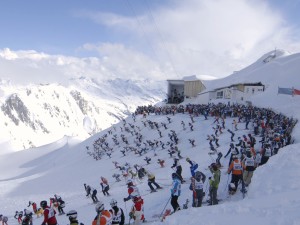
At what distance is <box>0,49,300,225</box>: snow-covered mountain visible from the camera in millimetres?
10820

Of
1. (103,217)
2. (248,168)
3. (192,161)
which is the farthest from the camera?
(192,161)

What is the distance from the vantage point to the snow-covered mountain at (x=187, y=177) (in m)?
10.8

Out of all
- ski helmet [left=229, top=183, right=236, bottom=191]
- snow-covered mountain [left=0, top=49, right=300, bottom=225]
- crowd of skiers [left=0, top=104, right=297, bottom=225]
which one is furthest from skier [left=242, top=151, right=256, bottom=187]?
ski helmet [left=229, top=183, right=236, bottom=191]

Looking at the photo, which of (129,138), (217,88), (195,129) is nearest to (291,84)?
(217,88)

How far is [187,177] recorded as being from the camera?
22062mm

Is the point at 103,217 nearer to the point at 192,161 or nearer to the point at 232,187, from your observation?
the point at 232,187

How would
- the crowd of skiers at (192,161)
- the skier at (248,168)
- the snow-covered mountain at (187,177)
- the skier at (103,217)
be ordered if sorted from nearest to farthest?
the skier at (103,217), the snow-covered mountain at (187,177), the crowd of skiers at (192,161), the skier at (248,168)

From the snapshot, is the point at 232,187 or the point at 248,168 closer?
the point at 232,187

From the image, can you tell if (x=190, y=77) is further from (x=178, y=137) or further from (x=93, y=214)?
(x=93, y=214)

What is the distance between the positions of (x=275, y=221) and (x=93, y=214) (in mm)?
11755

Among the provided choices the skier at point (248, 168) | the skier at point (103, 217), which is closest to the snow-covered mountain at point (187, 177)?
the skier at point (248, 168)

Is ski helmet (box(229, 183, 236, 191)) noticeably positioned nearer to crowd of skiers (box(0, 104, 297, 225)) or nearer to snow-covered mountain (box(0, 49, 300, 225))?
crowd of skiers (box(0, 104, 297, 225))

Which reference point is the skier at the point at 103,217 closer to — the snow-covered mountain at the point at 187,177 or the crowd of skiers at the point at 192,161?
the crowd of skiers at the point at 192,161

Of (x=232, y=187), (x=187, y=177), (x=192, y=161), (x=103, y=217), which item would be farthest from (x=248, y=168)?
(x=103, y=217)
